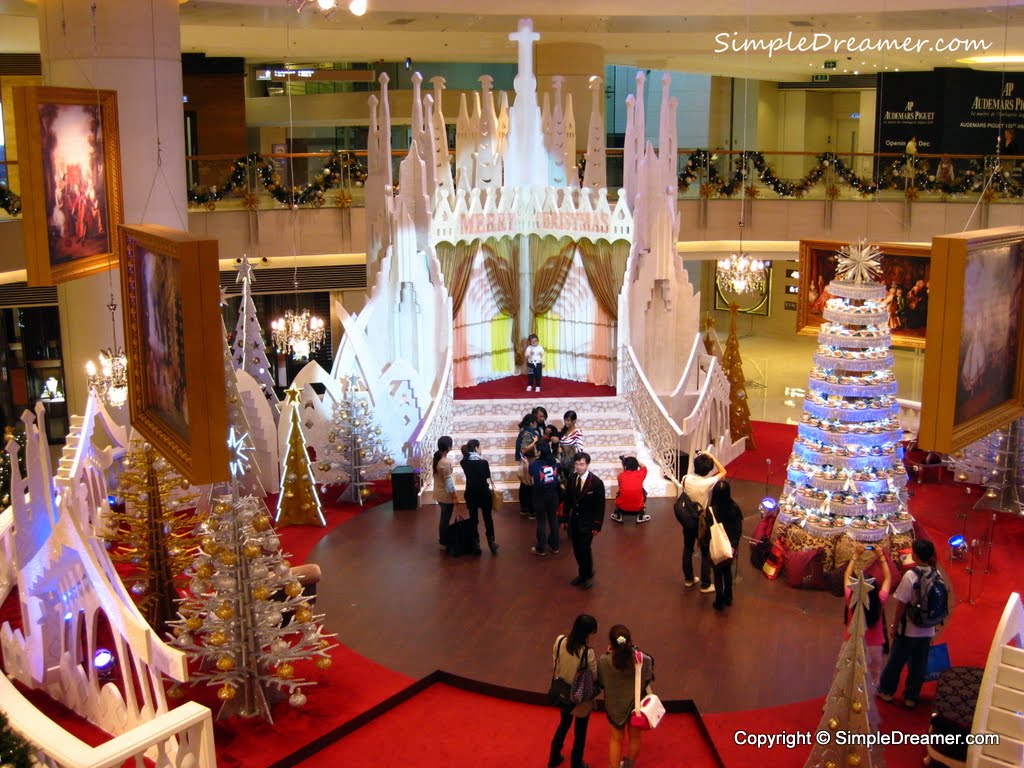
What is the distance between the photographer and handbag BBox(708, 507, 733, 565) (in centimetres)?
898

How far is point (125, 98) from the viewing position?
12680mm

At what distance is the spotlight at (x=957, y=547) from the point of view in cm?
1039

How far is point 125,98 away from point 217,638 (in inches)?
297

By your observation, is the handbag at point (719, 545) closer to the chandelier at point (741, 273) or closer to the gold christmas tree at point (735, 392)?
the gold christmas tree at point (735, 392)

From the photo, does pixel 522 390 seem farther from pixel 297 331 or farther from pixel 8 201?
pixel 8 201

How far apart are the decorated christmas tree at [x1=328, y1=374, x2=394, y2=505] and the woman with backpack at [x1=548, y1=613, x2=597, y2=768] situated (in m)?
5.82

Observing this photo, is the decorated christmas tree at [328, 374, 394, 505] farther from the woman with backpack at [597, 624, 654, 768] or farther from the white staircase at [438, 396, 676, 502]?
the woman with backpack at [597, 624, 654, 768]

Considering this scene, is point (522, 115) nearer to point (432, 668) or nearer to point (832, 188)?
point (832, 188)

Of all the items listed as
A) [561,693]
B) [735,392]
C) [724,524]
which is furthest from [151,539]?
[735,392]

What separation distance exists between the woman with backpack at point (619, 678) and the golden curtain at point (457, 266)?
26.1 feet

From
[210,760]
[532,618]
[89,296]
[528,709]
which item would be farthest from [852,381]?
[89,296]

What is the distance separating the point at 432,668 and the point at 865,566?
3818 mm

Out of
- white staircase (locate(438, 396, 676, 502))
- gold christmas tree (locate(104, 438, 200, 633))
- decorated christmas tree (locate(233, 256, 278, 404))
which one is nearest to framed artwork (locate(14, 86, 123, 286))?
gold christmas tree (locate(104, 438, 200, 633))

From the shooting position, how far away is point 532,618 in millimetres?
9266
